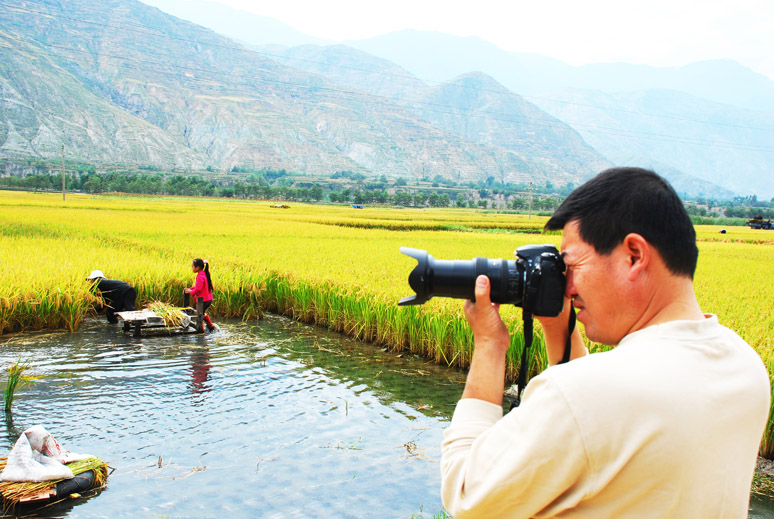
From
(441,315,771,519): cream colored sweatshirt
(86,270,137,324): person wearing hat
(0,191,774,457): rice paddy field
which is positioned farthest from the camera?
(86,270,137,324): person wearing hat

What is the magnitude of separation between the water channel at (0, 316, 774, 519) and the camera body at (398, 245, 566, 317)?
333 centimetres

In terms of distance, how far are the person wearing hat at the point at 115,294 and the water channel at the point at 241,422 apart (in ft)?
3.19

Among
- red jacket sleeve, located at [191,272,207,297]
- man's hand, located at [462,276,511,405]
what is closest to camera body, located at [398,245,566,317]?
man's hand, located at [462,276,511,405]

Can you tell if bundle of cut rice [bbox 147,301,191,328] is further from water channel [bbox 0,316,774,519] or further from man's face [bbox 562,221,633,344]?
man's face [bbox 562,221,633,344]

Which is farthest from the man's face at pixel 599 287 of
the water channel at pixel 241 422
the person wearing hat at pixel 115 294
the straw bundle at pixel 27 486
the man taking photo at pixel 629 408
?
the person wearing hat at pixel 115 294

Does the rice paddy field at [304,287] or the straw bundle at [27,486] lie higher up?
the rice paddy field at [304,287]

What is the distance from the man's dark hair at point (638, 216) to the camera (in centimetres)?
138

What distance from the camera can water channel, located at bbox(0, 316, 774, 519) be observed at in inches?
183

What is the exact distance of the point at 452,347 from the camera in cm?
855

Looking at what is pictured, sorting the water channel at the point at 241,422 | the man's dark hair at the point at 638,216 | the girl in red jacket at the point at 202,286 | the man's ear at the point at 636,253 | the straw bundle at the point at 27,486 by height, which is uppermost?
the man's dark hair at the point at 638,216

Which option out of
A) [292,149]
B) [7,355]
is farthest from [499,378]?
[292,149]

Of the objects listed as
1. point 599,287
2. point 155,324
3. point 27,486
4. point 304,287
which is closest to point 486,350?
point 599,287

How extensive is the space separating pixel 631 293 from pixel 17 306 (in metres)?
10.4

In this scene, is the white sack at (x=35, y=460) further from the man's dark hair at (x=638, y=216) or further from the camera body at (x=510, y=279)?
the man's dark hair at (x=638, y=216)
